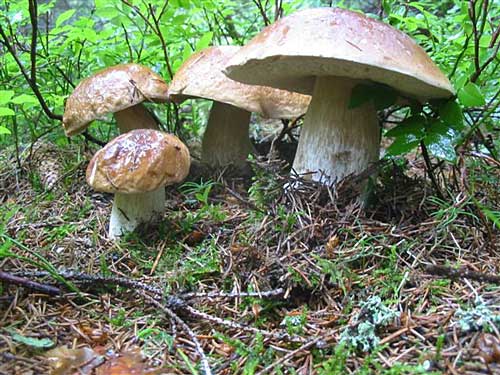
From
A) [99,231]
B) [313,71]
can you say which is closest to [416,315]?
[313,71]

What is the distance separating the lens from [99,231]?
249 cm

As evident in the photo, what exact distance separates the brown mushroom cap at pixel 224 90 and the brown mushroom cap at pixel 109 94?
0.18m

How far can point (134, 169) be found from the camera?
2.19 m

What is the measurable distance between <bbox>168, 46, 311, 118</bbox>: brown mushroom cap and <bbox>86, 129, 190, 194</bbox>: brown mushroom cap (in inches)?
22.1

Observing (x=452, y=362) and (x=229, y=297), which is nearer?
(x=452, y=362)

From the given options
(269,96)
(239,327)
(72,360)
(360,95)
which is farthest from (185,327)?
(269,96)

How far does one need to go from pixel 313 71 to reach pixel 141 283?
1.33 meters

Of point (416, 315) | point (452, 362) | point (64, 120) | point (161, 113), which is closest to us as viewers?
point (452, 362)

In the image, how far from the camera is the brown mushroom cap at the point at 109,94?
2803 mm

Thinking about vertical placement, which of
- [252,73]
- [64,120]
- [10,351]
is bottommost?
[10,351]

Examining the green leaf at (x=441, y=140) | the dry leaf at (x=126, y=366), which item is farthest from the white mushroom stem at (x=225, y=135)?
the dry leaf at (x=126, y=366)

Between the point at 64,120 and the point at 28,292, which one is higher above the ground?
the point at 64,120

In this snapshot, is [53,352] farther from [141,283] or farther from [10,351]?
[141,283]

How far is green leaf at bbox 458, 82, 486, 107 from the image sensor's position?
75.1 inches
